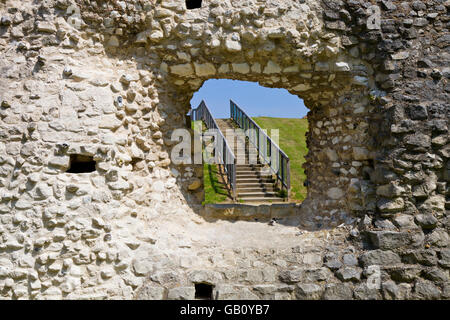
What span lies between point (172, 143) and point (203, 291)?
79.6 inches

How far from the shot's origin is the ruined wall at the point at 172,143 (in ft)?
11.6

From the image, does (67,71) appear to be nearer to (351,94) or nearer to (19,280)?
(19,280)

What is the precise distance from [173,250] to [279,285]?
1.32m

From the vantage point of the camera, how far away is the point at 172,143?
4.64 m

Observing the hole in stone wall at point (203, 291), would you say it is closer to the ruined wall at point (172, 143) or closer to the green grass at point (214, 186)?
the ruined wall at point (172, 143)

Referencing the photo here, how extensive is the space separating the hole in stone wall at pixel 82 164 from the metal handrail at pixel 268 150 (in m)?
6.02

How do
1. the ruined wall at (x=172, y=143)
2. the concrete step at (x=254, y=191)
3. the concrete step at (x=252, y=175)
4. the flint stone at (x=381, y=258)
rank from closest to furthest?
the ruined wall at (x=172, y=143), the flint stone at (x=381, y=258), the concrete step at (x=254, y=191), the concrete step at (x=252, y=175)

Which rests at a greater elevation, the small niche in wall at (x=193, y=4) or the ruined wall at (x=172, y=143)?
the small niche in wall at (x=193, y=4)

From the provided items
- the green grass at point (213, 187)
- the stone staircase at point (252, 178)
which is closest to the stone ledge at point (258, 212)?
the green grass at point (213, 187)

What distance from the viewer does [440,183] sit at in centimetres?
393

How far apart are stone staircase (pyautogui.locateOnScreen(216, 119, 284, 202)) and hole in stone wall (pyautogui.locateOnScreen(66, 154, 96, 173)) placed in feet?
17.1

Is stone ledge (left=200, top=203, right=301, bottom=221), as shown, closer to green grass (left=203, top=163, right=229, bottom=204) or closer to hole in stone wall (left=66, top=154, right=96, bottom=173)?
hole in stone wall (left=66, top=154, right=96, bottom=173)

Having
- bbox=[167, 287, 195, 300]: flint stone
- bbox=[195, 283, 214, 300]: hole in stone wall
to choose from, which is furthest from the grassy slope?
bbox=[167, 287, 195, 300]: flint stone
